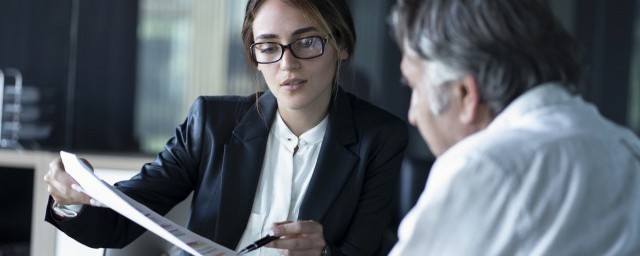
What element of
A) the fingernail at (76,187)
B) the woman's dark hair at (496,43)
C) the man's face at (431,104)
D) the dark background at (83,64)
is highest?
the woman's dark hair at (496,43)

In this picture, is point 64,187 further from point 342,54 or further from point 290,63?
point 342,54

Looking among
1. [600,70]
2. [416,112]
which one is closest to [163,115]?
[600,70]

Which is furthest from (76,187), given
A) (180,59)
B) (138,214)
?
(180,59)

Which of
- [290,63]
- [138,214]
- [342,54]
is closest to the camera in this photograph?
[138,214]

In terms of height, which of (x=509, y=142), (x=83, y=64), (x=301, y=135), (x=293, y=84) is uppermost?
(x=509, y=142)

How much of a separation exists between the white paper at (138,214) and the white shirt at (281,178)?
304mm

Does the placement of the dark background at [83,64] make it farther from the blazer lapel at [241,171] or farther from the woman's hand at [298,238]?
the woman's hand at [298,238]

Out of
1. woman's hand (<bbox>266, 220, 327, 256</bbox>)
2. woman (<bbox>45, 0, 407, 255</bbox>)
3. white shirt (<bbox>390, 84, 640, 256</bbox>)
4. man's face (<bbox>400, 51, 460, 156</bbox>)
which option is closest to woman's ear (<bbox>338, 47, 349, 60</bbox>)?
woman (<bbox>45, 0, 407, 255</bbox>)

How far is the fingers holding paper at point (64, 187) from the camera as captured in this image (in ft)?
5.13

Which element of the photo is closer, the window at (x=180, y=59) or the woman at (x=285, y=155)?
the woman at (x=285, y=155)

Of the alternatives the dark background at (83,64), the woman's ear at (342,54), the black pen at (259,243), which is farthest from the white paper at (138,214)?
the dark background at (83,64)

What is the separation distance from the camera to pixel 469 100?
1050 mm

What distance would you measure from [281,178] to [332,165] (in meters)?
0.11

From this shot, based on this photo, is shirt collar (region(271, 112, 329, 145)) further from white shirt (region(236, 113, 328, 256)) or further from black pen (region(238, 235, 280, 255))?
black pen (region(238, 235, 280, 255))
